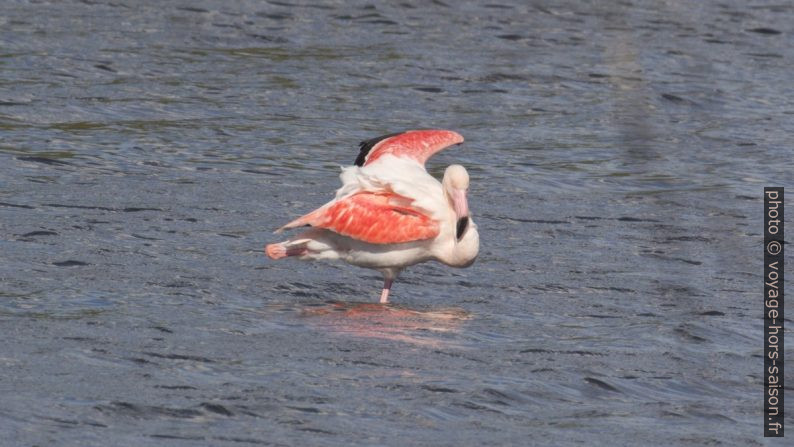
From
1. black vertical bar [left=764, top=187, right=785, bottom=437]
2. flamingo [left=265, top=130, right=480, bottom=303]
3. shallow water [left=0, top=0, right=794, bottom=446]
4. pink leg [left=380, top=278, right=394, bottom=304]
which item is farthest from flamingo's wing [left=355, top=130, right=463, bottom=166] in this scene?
black vertical bar [left=764, top=187, right=785, bottom=437]

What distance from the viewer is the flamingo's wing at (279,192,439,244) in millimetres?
9219

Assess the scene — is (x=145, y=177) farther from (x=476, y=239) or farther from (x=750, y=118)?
(x=750, y=118)

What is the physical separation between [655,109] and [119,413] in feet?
31.1

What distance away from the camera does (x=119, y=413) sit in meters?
6.78

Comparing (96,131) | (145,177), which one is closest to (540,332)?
(145,177)

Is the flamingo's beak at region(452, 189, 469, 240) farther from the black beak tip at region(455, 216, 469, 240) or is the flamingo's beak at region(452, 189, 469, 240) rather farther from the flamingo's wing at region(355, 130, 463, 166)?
the flamingo's wing at region(355, 130, 463, 166)

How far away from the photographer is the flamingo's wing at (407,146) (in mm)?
10129

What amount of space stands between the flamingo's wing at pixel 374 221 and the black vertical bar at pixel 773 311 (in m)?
2.04

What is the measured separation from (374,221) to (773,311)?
7.97ft

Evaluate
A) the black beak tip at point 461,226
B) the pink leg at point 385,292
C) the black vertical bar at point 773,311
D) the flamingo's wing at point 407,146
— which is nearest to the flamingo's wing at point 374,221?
the black beak tip at point 461,226

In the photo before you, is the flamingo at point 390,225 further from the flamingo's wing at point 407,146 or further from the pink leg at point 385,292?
the flamingo's wing at point 407,146

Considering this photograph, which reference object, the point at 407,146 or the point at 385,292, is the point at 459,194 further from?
the point at 407,146

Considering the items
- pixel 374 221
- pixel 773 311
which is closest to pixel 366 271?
pixel 374 221

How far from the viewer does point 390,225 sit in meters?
9.25
